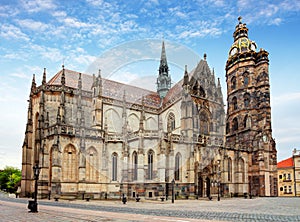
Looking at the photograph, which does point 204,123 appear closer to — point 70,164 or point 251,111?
point 251,111

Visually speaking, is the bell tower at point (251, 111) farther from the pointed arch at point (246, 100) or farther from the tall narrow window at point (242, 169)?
the tall narrow window at point (242, 169)

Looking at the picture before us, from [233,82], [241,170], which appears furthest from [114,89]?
[233,82]

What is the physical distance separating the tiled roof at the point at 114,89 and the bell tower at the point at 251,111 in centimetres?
1522

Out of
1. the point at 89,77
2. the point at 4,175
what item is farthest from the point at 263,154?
the point at 4,175

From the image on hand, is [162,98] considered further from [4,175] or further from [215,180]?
[4,175]

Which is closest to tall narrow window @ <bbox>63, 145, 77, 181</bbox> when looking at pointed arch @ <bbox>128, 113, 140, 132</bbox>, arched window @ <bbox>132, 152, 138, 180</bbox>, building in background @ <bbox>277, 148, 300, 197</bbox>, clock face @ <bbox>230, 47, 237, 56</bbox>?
arched window @ <bbox>132, 152, 138, 180</bbox>

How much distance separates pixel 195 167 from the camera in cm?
4175

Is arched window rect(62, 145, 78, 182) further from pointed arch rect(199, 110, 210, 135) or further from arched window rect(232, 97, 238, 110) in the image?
arched window rect(232, 97, 238, 110)

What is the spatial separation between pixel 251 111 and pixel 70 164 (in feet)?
112

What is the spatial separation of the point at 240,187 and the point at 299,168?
2225 centimetres

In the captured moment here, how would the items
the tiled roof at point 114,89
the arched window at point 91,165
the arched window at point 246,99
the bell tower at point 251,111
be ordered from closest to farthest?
the arched window at point 91,165, the tiled roof at point 114,89, the bell tower at point 251,111, the arched window at point 246,99

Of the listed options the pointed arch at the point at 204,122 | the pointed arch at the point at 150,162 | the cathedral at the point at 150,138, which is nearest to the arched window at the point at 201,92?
the cathedral at the point at 150,138

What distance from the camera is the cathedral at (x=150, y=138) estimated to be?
37.4 meters

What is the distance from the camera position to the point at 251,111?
5609 cm
